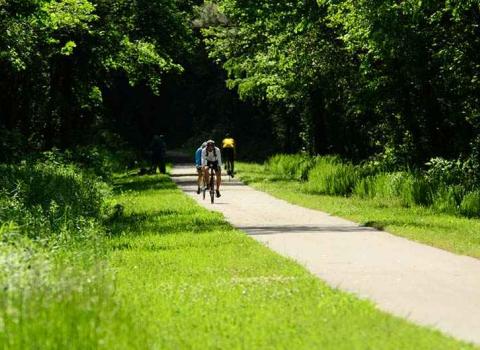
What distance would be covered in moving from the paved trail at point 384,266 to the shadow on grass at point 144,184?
37.9 ft

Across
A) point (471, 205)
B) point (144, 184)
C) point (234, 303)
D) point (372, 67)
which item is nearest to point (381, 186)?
point (471, 205)

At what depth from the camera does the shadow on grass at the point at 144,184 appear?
111ft

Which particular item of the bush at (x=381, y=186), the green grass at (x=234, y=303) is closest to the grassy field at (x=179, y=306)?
the green grass at (x=234, y=303)

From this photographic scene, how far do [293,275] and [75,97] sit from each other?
29.4m

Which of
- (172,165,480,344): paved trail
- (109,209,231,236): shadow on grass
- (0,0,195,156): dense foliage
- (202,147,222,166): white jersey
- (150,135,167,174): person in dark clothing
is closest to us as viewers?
(172,165,480,344): paved trail

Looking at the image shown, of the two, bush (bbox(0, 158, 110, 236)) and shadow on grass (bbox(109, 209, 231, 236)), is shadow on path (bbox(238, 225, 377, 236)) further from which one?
bush (bbox(0, 158, 110, 236))

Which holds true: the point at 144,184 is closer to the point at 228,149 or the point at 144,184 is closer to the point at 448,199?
the point at 228,149

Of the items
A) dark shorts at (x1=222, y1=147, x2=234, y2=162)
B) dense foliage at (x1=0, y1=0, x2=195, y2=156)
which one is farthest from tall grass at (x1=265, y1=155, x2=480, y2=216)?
dense foliage at (x1=0, y1=0, x2=195, y2=156)

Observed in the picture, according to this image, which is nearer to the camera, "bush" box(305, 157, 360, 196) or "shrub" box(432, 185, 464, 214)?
"shrub" box(432, 185, 464, 214)

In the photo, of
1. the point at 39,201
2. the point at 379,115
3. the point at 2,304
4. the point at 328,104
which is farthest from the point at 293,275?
the point at 328,104

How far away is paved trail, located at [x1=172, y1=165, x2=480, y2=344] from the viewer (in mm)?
9531

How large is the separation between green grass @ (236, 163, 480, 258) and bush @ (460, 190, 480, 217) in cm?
53

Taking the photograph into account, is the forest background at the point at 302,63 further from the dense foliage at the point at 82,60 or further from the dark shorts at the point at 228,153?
the dark shorts at the point at 228,153

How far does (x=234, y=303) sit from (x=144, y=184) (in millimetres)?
27124
